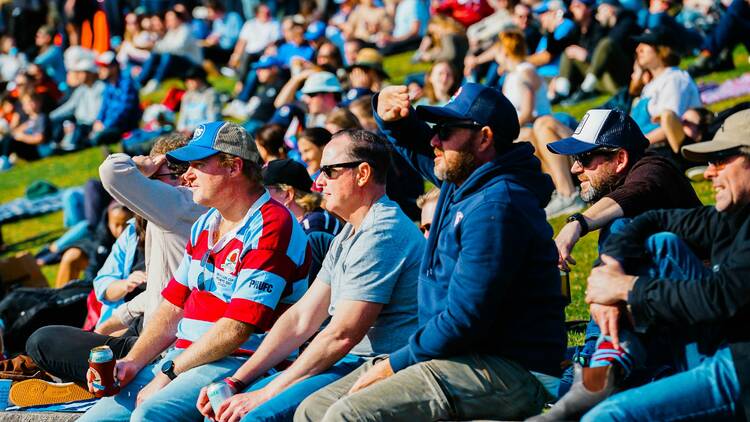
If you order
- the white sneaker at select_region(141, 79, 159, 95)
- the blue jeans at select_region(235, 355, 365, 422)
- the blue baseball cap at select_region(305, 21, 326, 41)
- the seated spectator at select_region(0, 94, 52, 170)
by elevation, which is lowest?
the white sneaker at select_region(141, 79, 159, 95)

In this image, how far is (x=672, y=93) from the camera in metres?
9.77

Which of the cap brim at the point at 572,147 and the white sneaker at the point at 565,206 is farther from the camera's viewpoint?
the white sneaker at the point at 565,206

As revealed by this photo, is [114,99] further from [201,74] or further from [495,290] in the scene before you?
[495,290]

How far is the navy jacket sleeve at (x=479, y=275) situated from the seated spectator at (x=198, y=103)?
1235cm

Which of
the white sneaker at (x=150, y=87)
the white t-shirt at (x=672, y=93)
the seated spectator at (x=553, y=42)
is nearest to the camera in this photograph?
the white t-shirt at (x=672, y=93)

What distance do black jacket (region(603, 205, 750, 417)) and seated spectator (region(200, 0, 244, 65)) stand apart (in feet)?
66.5

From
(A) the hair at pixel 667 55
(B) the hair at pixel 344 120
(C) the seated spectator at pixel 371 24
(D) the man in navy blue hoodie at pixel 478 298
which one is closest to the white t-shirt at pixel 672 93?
(A) the hair at pixel 667 55

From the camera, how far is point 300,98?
46.7ft

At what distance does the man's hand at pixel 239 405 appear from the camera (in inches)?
195

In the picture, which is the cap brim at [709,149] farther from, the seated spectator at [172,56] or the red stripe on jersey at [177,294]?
the seated spectator at [172,56]

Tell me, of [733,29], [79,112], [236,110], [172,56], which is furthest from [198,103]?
[733,29]

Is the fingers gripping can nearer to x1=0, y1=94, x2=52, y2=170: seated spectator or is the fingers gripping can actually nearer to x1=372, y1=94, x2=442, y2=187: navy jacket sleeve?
x1=372, y1=94, x2=442, y2=187: navy jacket sleeve

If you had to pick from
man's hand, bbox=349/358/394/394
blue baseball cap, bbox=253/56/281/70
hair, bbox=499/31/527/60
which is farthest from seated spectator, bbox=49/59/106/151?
man's hand, bbox=349/358/394/394

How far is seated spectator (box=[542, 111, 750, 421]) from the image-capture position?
4.00 meters
